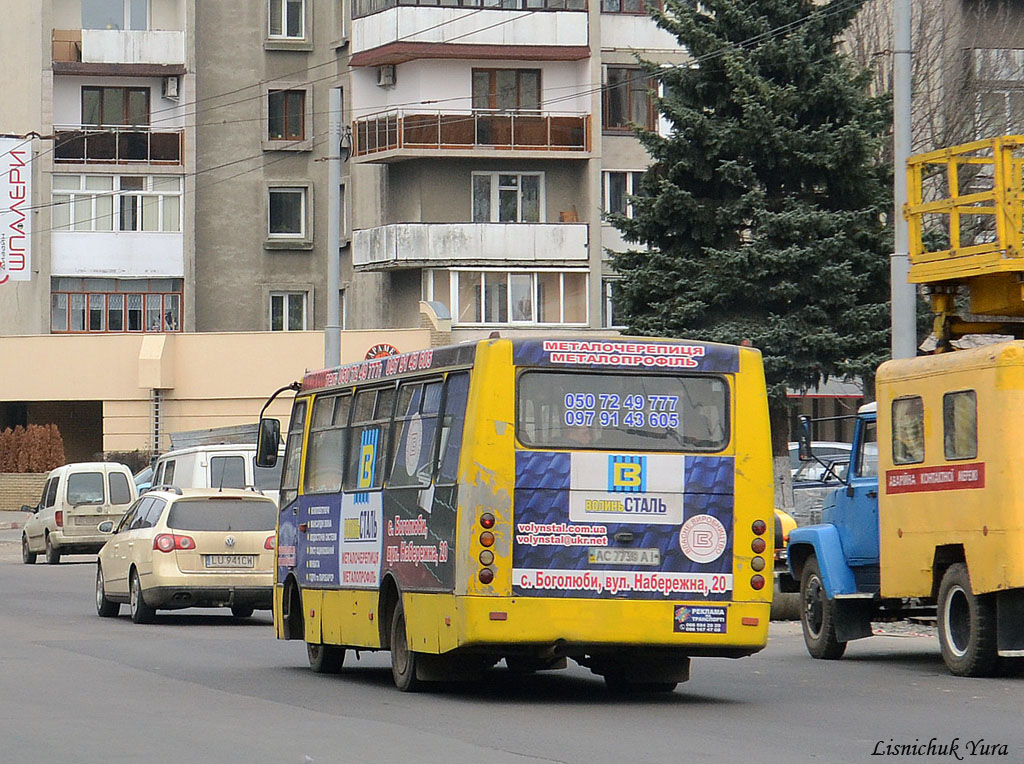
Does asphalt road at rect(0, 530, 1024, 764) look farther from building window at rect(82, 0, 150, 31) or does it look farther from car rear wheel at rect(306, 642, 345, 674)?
building window at rect(82, 0, 150, 31)

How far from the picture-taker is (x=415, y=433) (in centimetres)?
1568

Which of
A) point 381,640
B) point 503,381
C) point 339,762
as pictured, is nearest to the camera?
point 339,762

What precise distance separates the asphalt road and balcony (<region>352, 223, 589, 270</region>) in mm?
38374

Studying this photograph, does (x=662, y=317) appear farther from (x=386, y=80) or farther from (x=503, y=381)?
(x=386, y=80)

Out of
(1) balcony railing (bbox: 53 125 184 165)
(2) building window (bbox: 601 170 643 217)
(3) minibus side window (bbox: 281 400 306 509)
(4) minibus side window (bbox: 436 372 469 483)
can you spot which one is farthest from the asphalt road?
(1) balcony railing (bbox: 53 125 184 165)

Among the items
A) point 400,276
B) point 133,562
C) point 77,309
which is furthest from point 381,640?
point 77,309

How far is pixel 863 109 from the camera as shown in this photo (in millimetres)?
36031

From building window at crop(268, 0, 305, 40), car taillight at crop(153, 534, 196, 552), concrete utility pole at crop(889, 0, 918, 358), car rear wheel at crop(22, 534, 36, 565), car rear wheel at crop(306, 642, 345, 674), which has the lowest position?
car rear wheel at crop(22, 534, 36, 565)

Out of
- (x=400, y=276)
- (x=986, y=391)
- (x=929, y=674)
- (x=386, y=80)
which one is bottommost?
(x=929, y=674)

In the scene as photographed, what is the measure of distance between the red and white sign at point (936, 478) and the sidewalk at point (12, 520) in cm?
3905

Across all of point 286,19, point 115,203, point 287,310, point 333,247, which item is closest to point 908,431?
point 333,247

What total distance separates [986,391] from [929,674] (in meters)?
2.64

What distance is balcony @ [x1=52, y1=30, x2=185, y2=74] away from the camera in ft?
216

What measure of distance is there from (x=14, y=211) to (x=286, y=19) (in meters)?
12.5
